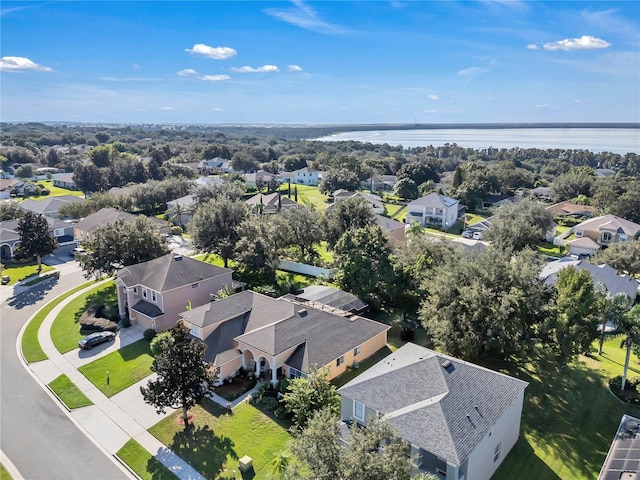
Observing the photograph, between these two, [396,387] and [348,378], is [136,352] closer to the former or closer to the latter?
[348,378]

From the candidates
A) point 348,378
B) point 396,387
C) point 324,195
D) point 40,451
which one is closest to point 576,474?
point 396,387

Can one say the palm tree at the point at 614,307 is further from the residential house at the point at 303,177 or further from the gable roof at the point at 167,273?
the residential house at the point at 303,177

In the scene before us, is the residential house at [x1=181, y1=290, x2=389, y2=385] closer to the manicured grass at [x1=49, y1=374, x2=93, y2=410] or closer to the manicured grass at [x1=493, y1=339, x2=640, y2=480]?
the manicured grass at [x1=49, y1=374, x2=93, y2=410]

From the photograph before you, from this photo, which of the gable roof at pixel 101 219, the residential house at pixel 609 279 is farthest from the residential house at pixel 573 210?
the gable roof at pixel 101 219

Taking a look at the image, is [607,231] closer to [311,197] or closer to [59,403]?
[311,197]

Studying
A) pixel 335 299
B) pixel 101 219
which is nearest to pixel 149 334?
pixel 335 299

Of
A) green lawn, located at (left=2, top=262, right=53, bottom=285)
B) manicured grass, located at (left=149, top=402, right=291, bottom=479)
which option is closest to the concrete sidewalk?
manicured grass, located at (left=149, top=402, right=291, bottom=479)
